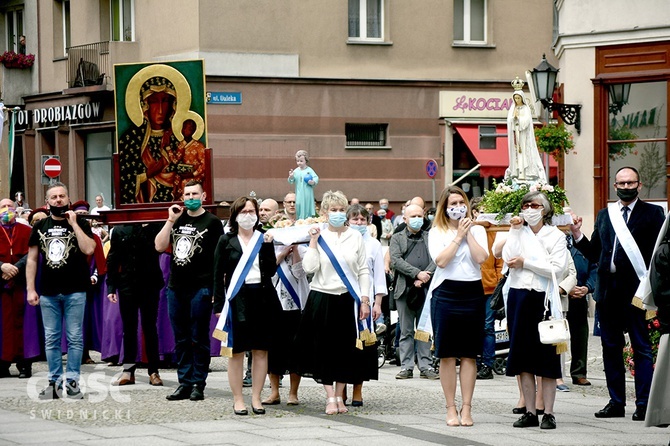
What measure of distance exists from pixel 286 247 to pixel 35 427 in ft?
10.1

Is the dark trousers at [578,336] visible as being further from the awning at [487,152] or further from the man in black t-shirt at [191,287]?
the awning at [487,152]

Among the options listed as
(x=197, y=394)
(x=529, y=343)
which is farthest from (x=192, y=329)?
(x=529, y=343)

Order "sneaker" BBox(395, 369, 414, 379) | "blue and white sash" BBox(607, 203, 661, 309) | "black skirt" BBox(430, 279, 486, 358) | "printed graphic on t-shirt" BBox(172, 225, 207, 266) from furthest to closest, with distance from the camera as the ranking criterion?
1. "sneaker" BBox(395, 369, 414, 379)
2. "printed graphic on t-shirt" BBox(172, 225, 207, 266)
3. "blue and white sash" BBox(607, 203, 661, 309)
4. "black skirt" BBox(430, 279, 486, 358)

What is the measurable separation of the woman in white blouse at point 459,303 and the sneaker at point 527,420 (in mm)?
416

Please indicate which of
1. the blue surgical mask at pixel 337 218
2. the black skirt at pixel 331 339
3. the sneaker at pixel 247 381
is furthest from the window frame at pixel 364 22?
the black skirt at pixel 331 339

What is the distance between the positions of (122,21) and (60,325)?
25.3 m

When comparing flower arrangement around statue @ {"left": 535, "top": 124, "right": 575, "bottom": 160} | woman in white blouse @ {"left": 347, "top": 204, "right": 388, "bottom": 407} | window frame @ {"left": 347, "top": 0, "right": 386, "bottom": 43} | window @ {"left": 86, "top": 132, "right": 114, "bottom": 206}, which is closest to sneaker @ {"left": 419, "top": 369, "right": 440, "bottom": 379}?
woman in white blouse @ {"left": 347, "top": 204, "right": 388, "bottom": 407}

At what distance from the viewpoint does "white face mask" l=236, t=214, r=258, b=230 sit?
41.7 ft

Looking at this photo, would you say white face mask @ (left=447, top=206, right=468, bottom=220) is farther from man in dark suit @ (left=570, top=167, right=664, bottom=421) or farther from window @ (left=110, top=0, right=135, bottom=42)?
window @ (left=110, top=0, right=135, bottom=42)

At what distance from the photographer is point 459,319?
38.8 feet

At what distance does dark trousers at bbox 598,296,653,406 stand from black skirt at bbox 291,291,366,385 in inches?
87.3

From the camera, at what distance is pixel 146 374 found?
52.9 feet

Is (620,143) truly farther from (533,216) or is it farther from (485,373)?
(533,216)

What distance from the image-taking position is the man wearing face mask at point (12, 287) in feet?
52.1
